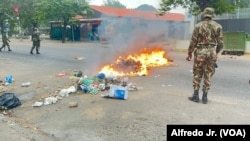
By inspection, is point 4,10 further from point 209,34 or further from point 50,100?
point 209,34

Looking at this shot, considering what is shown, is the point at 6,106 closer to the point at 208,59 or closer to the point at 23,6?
the point at 208,59

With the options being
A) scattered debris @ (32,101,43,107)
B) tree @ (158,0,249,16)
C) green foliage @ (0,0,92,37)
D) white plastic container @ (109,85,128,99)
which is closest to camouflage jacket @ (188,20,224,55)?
white plastic container @ (109,85,128,99)

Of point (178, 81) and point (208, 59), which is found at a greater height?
point (208, 59)

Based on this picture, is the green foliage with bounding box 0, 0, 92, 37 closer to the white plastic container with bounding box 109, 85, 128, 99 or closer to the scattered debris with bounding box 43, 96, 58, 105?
the scattered debris with bounding box 43, 96, 58, 105

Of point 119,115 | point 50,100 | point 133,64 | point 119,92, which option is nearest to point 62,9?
point 133,64

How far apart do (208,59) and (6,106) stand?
14.7ft

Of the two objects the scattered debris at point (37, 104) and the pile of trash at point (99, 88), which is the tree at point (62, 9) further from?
the scattered debris at point (37, 104)

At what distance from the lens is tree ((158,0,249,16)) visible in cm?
1998

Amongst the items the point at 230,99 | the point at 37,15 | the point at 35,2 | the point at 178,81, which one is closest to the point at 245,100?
the point at 230,99

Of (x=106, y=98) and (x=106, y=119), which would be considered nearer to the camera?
(x=106, y=119)

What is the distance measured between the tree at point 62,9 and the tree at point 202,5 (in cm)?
1524

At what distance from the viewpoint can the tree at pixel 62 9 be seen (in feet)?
110

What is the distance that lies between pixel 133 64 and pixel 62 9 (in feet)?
80.5

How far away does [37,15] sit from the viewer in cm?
3553
